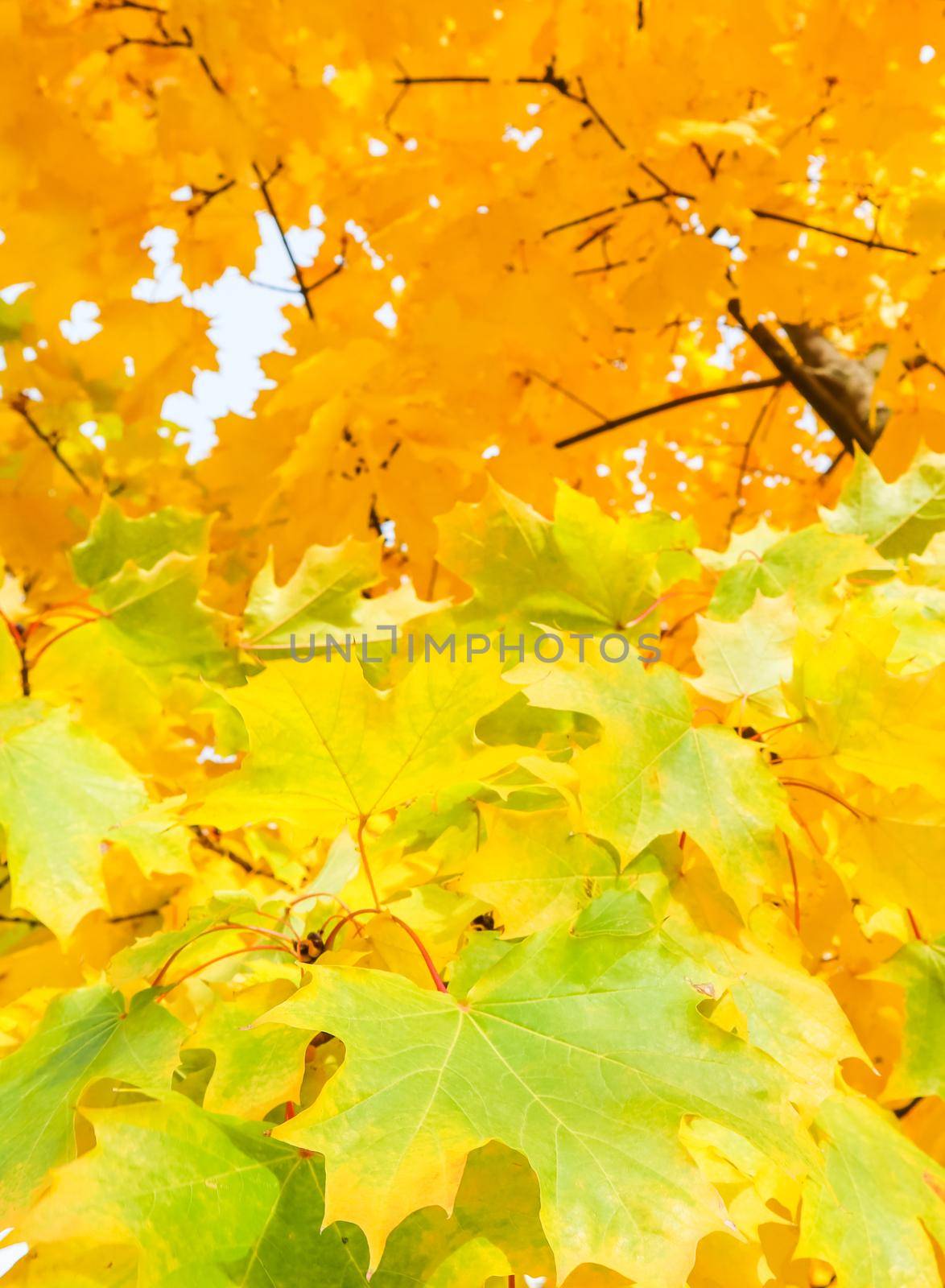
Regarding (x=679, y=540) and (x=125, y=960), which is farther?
(x=679, y=540)

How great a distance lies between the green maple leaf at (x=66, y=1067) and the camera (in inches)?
24.1

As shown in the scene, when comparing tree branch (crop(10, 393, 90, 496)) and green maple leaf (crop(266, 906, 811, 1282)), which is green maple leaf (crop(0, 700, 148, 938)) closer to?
green maple leaf (crop(266, 906, 811, 1282))

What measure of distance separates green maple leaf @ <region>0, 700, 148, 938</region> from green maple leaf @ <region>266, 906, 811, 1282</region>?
40cm

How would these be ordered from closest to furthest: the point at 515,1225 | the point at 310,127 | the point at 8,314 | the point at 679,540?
the point at 515,1225 → the point at 679,540 → the point at 310,127 → the point at 8,314

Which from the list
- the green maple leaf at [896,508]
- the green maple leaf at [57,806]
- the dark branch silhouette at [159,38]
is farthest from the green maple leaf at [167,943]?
the dark branch silhouette at [159,38]

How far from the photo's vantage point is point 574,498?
88 centimetres

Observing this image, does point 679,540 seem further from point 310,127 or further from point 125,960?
point 310,127

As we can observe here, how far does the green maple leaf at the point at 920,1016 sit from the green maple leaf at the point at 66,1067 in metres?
0.53

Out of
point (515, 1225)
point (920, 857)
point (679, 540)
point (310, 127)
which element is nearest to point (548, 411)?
point (310, 127)

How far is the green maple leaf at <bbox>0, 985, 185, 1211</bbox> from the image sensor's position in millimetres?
612

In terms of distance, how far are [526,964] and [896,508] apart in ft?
2.50

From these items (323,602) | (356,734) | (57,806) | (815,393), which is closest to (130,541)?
(323,602)

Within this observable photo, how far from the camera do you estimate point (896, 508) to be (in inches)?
42.5

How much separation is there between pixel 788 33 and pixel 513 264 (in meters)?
0.80
